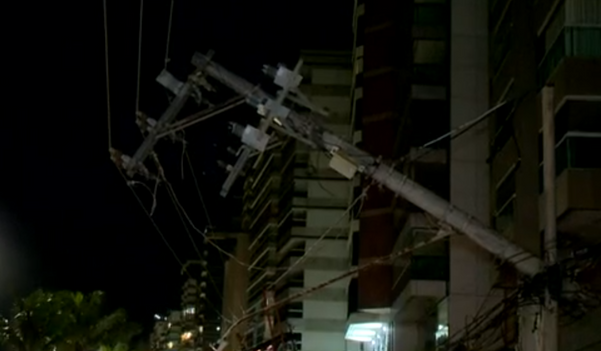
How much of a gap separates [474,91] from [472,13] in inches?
97.0

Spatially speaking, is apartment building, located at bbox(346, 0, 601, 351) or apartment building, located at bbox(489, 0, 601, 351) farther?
apartment building, located at bbox(346, 0, 601, 351)

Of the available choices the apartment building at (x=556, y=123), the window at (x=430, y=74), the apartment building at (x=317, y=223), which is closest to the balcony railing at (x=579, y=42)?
the apartment building at (x=556, y=123)

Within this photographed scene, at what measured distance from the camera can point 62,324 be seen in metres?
46.1

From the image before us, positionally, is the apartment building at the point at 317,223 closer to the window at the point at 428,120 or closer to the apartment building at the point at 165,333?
the window at the point at 428,120

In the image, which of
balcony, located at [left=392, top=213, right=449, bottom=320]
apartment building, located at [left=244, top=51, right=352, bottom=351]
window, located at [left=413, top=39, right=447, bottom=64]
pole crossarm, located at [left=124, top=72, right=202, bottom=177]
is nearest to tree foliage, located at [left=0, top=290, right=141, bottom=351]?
balcony, located at [left=392, top=213, right=449, bottom=320]

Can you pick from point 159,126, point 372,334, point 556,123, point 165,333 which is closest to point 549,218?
point 159,126

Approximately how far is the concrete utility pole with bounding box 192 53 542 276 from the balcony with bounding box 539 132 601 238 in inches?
224

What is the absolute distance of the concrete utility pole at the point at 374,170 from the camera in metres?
15.3

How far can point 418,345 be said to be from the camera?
37.6m

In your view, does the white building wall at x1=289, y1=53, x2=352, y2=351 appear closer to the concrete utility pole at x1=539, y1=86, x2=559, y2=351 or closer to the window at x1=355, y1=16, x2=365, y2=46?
the window at x1=355, y1=16, x2=365, y2=46

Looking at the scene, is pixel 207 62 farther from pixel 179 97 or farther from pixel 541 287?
pixel 541 287

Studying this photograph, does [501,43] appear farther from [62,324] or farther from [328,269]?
[328,269]

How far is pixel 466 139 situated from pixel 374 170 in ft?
52.9

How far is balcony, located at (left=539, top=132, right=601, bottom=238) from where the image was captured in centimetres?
2089
